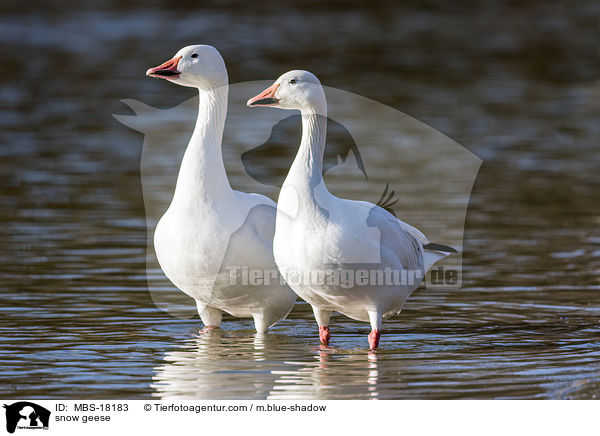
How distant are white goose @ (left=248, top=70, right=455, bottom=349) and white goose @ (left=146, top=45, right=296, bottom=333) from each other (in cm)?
61

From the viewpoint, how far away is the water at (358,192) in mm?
9023

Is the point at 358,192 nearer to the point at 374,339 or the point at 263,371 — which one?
the point at 374,339

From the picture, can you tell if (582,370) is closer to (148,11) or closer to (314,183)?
(314,183)

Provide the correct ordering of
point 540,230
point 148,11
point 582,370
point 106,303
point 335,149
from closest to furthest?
point 582,370 < point 106,303 < point 540,230 < point 335,149 < point 148,11

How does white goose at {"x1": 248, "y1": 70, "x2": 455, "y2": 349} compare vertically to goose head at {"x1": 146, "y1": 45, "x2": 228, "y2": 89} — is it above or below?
below

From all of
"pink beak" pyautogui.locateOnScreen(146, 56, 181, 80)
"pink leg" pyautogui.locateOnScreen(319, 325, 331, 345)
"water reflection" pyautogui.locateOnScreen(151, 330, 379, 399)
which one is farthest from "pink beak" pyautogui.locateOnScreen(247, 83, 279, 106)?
"water reflection" pyautogui.locateOnScreen(151, 330, 379, 399)

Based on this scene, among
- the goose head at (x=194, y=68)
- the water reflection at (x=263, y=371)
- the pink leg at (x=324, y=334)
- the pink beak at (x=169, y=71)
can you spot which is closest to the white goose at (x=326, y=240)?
the pink leg at (x=324, y=334)

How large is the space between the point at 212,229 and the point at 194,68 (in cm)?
159

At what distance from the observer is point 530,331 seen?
1046cm

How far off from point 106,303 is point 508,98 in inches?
739

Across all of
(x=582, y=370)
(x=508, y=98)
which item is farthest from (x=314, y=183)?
(x=508, y=98)

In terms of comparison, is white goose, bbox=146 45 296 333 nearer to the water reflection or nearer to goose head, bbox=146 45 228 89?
goose head, bbox=146 45 228 89
